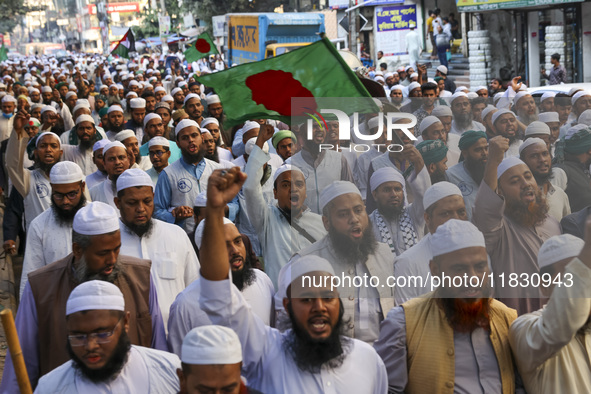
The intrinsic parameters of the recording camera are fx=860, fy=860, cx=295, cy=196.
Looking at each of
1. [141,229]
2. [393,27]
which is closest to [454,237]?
[141,229]

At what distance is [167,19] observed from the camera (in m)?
56.9

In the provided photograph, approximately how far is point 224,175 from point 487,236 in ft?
3.71

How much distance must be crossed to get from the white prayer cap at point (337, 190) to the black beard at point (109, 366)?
1015mm

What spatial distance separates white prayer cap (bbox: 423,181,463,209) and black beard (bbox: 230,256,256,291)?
1.01 meters

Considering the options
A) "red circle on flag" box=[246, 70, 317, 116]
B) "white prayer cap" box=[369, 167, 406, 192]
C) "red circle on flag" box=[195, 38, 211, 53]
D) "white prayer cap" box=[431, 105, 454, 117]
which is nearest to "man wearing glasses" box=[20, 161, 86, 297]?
"red circle on flag" box=[246, 70, 317, 116]

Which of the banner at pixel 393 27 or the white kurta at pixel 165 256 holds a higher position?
the banner at pixel 393 27

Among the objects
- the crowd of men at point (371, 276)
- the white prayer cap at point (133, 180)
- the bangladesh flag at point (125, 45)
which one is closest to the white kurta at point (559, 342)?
the crowd of men at point (371, 276)

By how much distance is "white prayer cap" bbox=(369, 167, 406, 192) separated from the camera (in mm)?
3689

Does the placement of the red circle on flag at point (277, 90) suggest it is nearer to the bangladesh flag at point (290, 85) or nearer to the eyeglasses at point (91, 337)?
the bangladesh flag at point (290, 85)

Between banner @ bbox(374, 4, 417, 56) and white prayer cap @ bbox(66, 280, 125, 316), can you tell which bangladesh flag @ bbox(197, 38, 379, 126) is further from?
banner @ bbox(374, 4, 417, 56)

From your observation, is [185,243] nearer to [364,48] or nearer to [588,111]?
[588,111]

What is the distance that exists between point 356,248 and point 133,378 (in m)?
1.05

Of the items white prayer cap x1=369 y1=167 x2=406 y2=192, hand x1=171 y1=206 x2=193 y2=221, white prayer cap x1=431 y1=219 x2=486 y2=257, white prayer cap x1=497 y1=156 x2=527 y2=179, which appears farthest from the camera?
hand x1=171 y1=206 x2=193 y2=221

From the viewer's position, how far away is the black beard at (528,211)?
346cm
